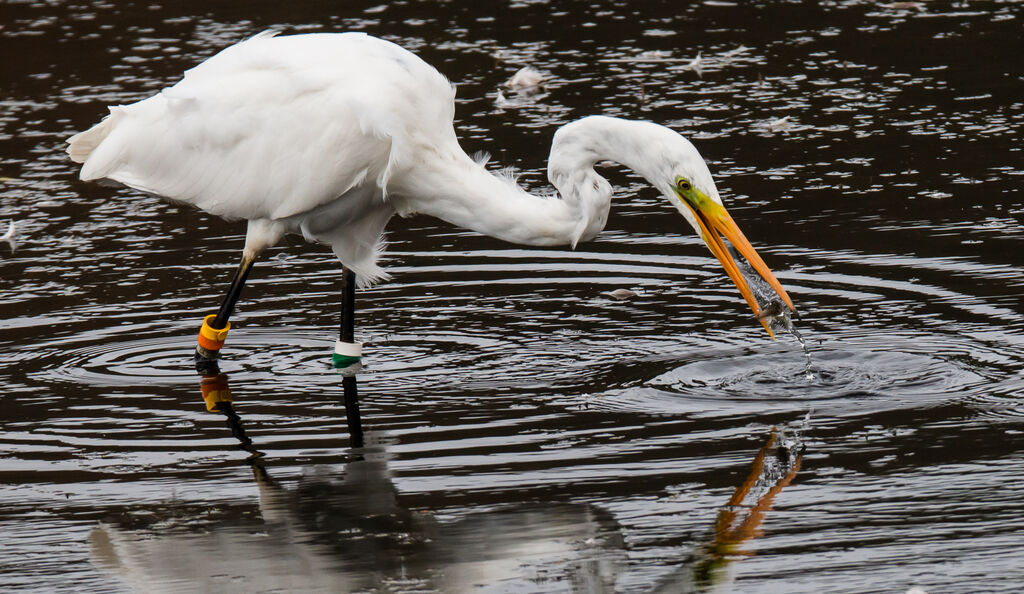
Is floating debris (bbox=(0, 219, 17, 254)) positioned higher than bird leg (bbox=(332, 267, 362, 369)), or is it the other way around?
bird leg (bbox=(332, 267, 362, 369))

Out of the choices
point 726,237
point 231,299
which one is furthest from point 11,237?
point 726,237

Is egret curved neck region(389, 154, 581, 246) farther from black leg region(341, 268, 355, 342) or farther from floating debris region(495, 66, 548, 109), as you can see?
floating debris region(495, 66, 548, 109)

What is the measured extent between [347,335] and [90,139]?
1.81 meters

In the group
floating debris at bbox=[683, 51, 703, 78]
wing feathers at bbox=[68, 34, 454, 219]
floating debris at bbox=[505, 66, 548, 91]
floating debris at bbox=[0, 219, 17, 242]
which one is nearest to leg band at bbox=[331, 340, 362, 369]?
wing feathers at bbox=[68, 34, 454, 219]

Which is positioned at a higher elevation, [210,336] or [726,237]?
[726,237]

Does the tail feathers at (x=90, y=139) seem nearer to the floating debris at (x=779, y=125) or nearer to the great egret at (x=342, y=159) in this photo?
the great egret at (x=342, y=159)

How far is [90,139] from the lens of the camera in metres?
7.95

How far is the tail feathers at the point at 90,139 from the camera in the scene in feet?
26.0

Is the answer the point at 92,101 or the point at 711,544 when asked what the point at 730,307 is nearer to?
the point at 711,544

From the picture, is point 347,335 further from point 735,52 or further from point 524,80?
point 735,52

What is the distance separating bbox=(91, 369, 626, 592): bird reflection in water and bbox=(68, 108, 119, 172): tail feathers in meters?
2.94

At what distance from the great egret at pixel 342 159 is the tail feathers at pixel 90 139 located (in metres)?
0.02

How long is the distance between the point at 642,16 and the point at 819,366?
7.86 meters

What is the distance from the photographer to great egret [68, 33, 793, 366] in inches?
256
